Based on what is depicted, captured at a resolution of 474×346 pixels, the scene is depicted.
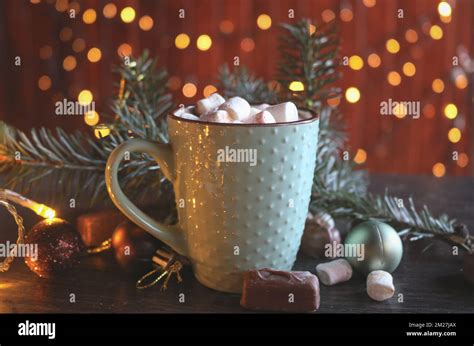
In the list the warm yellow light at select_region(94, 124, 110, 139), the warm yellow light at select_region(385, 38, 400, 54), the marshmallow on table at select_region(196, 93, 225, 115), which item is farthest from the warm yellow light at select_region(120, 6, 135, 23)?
the marshmallow on table at select_region(196, 93, 225, 115)

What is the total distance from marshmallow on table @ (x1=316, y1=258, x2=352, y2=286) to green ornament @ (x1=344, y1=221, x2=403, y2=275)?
2cm

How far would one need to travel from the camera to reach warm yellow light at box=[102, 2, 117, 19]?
182 cm

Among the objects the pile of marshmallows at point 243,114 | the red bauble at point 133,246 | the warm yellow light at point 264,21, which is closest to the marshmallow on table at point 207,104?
the pile of marshmallows at point 243,114

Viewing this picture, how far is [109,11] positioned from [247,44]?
399 millimetres

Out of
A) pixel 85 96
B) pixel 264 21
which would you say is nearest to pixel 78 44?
pixel 85 96

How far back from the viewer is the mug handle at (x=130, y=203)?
681 millimetres

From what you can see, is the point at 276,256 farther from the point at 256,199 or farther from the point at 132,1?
Result: the point at 132,1

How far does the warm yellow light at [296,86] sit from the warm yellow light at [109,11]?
3.47 feet

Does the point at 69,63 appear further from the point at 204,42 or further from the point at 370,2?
the point at 370,2

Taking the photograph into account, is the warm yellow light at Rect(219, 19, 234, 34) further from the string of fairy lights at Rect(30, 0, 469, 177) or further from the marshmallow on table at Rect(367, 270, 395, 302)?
the marshmallow on table at Rect(367, 270, 395, 302)

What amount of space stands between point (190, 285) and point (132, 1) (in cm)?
129

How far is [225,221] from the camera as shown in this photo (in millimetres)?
659
